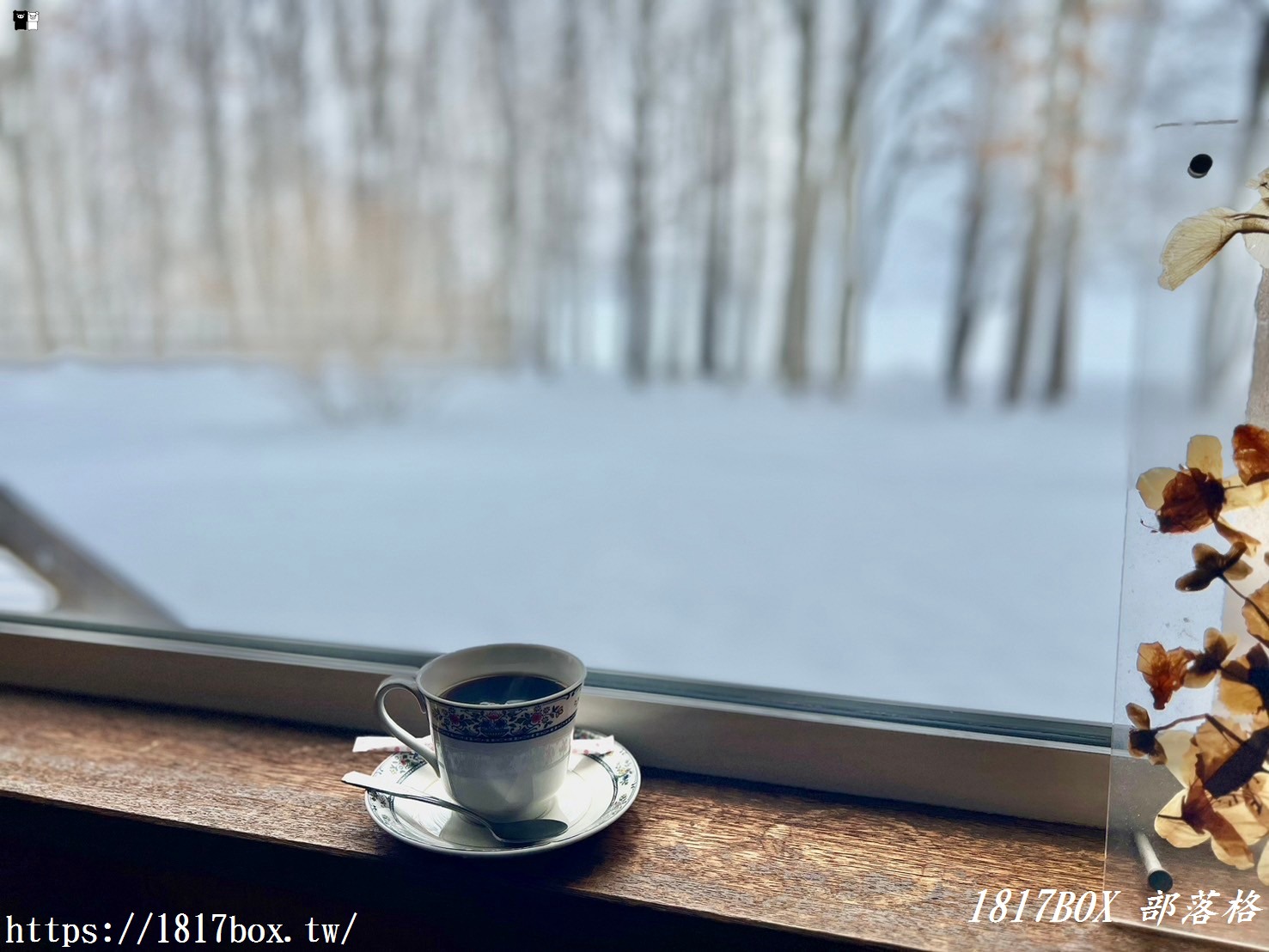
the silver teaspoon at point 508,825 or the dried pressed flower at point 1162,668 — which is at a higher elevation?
the dried pressed flower at point 1162,668

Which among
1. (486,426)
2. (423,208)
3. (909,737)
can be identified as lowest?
(909,737)

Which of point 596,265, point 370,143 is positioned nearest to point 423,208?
point 370,143

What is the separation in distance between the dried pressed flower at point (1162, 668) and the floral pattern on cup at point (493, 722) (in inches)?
12.4

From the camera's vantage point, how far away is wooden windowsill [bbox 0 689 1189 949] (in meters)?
0.45

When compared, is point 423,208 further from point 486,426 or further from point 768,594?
point 768,594

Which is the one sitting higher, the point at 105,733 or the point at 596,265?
the point at 596,265

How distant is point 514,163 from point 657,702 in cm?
73

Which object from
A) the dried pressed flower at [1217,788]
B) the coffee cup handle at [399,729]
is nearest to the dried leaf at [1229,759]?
the dried pressed flower at [1217,788]

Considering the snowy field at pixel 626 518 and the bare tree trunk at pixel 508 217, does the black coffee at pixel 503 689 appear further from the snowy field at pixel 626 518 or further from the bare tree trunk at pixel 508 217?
the bare tree trunk at pixel 508 217

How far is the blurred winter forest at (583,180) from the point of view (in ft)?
2.58

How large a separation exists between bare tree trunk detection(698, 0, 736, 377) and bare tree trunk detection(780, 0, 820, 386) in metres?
0.07

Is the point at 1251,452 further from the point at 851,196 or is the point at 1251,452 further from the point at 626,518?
the point at 626,518

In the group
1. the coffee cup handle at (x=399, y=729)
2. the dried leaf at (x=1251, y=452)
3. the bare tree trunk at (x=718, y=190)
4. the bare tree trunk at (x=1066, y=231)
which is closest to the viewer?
the dried leaf at (x=1251, y=452)

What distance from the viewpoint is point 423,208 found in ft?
3.63
